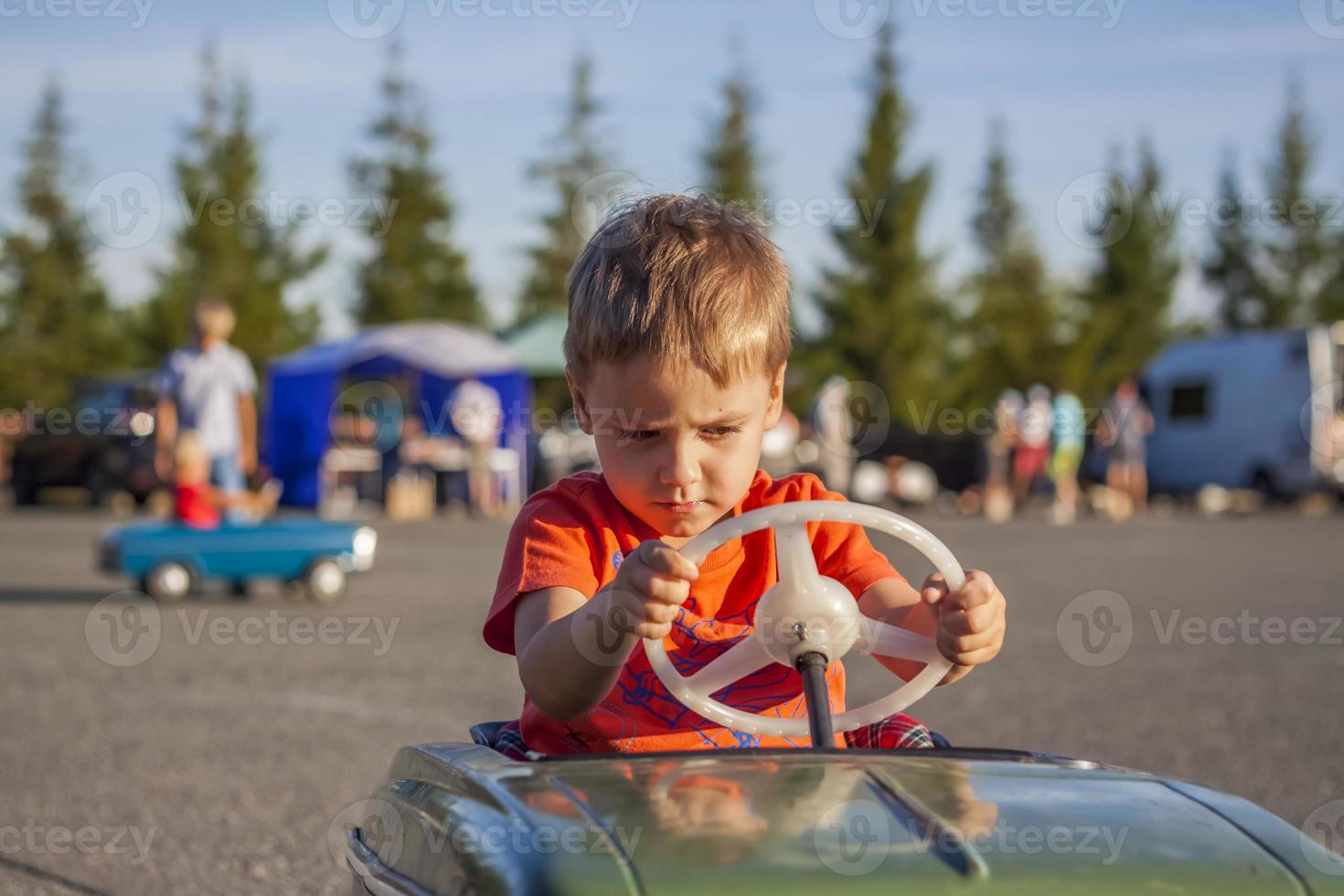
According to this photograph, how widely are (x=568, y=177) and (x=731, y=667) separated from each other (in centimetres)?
4591

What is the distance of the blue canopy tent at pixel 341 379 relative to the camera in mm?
22203

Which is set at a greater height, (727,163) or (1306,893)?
(727,163)

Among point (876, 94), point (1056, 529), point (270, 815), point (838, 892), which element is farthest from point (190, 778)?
point (876, 94)

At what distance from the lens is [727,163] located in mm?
44281

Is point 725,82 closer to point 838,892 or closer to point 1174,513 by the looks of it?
point 1174,513

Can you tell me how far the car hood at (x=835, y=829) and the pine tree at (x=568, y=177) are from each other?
45179 millimetres

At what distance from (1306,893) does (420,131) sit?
44.4 m

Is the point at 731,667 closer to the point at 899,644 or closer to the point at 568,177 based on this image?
the point at 899,644

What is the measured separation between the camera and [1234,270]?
52438 millimetres

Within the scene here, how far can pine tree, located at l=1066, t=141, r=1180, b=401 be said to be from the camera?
146 ft
